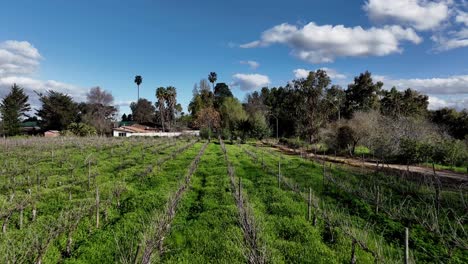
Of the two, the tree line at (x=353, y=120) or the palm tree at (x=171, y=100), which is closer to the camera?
the tree line at (x=353, y=120)

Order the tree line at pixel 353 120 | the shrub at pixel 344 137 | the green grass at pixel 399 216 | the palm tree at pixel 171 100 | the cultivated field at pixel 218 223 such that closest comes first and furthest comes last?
the cultivated field at pixel 218 223 → the green grass at pixel 399 216 → the tree line at pixel 353 120 → the shrub at pixel 344 137 → the palm tree at pixel 171 100

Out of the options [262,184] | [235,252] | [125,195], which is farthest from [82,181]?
[235,252]

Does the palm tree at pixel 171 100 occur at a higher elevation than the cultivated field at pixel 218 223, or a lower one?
higher

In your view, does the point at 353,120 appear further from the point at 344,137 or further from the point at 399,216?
the point at 399,216

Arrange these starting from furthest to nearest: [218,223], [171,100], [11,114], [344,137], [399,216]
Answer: [171,100], [11,114], [344,137], [399,216], [218,223]

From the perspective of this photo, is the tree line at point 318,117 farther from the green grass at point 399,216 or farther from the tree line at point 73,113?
the green grass at point 399,216

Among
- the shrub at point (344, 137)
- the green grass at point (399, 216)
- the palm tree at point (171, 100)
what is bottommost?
the green grass at point (399, 216)

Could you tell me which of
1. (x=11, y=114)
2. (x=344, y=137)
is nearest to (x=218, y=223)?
(x=344, y=137)

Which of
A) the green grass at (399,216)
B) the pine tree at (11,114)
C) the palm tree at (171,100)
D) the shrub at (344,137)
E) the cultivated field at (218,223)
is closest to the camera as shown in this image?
the cultivated field at (218,223)

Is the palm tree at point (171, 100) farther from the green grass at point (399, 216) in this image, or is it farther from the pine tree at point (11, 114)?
the green grass at point (399, 216)

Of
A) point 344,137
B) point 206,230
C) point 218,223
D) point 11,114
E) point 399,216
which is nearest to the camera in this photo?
point 206,230

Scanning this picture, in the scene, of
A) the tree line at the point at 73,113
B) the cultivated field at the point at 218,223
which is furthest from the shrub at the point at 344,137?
the tree line at the point at 73,113

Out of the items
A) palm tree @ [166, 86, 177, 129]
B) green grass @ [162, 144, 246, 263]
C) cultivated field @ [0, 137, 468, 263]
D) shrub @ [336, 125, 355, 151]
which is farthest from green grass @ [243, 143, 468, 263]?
palm tree @ [166, 86, 177, 129]

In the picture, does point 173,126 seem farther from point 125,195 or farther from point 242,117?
point 125,195
